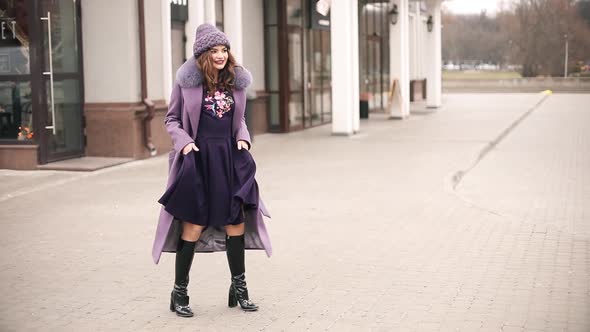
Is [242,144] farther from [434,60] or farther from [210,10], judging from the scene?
[434,60]

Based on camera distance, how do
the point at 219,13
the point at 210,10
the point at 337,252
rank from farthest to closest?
the point at 219,13 → the point at 210,10 → the point at 337,252

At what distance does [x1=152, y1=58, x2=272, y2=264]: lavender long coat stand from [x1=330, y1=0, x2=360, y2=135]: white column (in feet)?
→ 44.5

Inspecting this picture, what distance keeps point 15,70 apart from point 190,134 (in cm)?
834

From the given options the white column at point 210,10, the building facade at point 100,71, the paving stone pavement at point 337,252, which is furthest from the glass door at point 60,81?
the white column at point 210,10

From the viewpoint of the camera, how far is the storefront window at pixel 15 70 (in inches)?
515

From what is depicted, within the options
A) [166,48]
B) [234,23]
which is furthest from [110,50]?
[234,23]

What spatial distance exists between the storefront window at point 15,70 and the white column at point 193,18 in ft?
10.7

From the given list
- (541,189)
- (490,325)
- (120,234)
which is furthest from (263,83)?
(490,325)

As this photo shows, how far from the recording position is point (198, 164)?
5.65 metres

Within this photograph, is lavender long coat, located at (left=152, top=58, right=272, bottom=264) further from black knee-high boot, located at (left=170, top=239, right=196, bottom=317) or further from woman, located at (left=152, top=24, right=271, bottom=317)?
black knee-high boot, located at (left=170, top=239, right=196, bottom=317)

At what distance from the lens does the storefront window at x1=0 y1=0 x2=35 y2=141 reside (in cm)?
1309

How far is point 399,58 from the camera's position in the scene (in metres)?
24.8

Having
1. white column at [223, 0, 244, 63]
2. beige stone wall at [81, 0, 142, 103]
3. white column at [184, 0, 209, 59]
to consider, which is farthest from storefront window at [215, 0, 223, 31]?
beige stone wall at [81, 0, 142, 103]

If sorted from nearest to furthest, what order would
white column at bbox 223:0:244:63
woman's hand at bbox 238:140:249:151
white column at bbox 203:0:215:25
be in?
woman's hand at bbox 238:140:249:151
white column at bbox 203:0:215:25
white column at bbox 223:0:244:63
